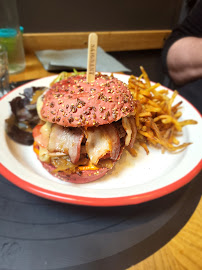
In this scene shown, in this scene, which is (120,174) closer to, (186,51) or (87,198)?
(87,198)

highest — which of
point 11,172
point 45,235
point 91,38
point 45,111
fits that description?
point 91,38

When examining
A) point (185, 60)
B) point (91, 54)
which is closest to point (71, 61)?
point (185, 60)

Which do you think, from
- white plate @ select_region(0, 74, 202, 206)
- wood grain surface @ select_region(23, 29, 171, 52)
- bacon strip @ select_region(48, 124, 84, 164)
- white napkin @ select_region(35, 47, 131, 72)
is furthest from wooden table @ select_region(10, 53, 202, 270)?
wood grain surface @ select_region(23, 29, 171, 52)

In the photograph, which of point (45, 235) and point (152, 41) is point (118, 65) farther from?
point (45, 235)

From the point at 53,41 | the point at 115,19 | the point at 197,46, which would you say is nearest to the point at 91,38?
the point at 197,46

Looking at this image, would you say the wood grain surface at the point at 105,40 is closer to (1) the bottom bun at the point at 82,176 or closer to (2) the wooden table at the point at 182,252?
(1) the bottom bun at the point at 82,176

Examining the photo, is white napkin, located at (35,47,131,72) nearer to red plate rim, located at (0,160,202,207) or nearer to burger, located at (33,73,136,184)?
burger, located at (33,73,136,184)
